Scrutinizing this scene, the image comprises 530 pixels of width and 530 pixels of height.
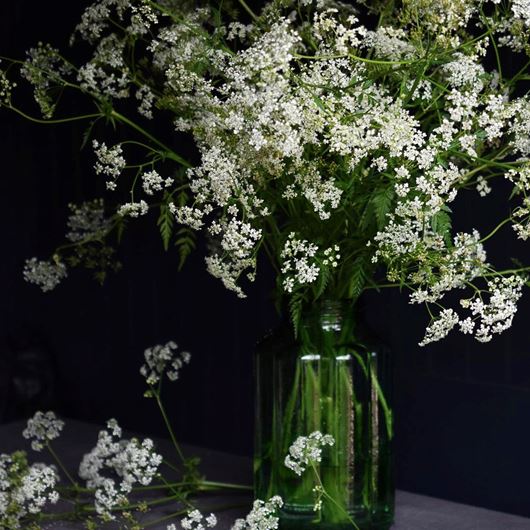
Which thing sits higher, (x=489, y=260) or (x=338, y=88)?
(x=338, y=88)

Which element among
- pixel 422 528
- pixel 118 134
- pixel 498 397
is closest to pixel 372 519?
pixel 422 528

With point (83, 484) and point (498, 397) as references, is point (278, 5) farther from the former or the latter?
point (83, 484)

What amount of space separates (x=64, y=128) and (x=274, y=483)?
1.10m

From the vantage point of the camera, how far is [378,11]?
154cm

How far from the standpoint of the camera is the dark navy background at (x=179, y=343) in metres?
1.82

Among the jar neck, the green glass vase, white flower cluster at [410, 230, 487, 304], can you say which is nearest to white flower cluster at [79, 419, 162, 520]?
the green glass vase

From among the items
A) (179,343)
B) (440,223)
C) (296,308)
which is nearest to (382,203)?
(440,223)

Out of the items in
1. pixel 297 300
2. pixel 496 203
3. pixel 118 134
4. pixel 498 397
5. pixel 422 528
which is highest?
pixel 118 134

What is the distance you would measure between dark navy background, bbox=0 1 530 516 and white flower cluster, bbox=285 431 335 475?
395mm

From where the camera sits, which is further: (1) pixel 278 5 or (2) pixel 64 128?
(2) pixel 64 128

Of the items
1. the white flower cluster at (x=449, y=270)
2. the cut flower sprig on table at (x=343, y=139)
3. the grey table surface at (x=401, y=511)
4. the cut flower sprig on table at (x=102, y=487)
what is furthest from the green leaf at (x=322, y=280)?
the grey table surface at (x=401, y=511)

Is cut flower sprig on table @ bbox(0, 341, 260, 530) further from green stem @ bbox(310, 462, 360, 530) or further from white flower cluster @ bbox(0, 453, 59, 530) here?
green stem @ bbox(310, 462, 360, 530)

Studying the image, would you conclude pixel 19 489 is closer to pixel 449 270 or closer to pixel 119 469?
pixel 119 469

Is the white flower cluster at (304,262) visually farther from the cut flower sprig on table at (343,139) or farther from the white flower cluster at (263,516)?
the white flower cluster at (263,516)
